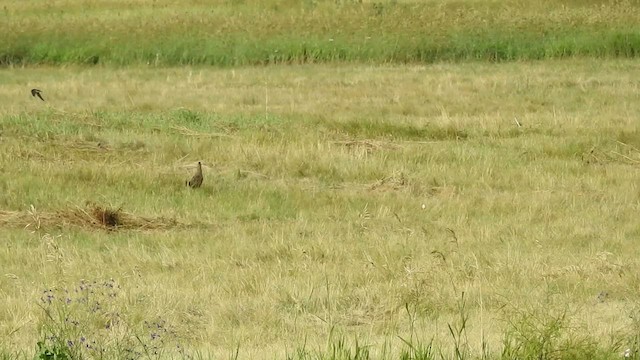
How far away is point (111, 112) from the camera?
18.2 meters

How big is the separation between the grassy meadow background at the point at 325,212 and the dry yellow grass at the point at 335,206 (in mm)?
33

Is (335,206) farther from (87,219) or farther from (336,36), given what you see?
(336,36)

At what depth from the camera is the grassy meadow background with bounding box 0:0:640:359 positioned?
700cm

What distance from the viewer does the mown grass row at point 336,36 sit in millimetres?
27766

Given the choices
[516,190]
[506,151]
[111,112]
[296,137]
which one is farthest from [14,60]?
[516,190]

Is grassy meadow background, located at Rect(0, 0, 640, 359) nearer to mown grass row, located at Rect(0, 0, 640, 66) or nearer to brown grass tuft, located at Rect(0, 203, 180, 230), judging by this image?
brown grass tuft, located at Rect(0, 203, 180, 230)

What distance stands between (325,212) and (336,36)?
1777 centimetres

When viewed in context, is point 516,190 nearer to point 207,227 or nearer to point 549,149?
point 549,149

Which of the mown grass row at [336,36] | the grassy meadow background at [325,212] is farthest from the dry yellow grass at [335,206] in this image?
the mown grass row at [336,36]

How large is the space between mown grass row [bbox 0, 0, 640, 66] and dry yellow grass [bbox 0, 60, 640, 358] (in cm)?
620

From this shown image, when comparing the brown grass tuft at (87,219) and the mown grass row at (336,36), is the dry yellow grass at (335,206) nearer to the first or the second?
the brown grass tuft at (87,219)

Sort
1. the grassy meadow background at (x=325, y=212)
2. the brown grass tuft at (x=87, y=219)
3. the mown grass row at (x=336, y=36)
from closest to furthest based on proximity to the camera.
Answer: the grassy meadow background at (x=325, y=212), the brown grass tuft at (x=87, y=219), the mown grass row at (x=336, y=36)

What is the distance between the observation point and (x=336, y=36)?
28.7 metres

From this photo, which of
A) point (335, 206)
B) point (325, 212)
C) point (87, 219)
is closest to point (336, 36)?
point (335, 206)
